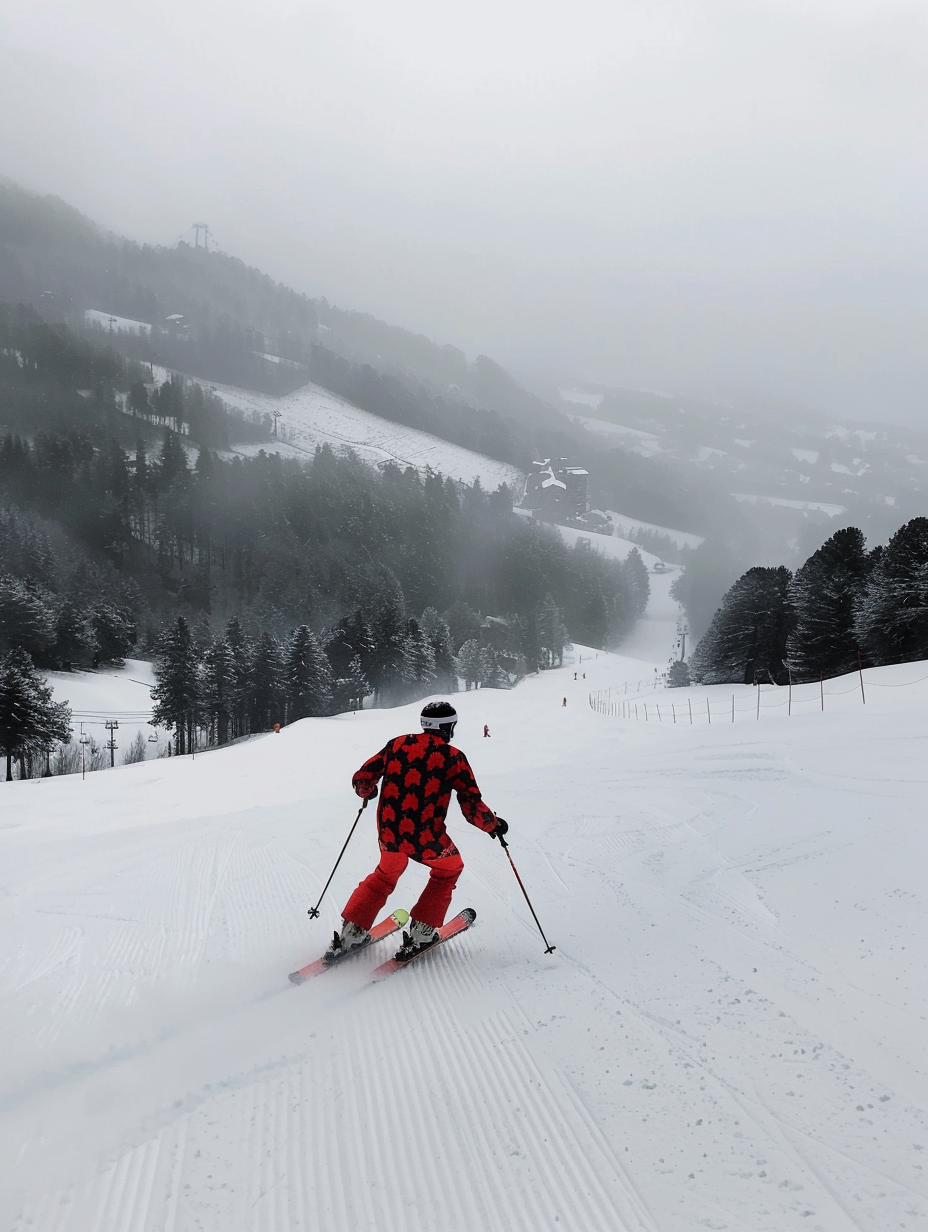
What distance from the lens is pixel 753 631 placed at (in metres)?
51.8

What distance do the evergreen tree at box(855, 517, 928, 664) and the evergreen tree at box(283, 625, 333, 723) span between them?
4373 cm

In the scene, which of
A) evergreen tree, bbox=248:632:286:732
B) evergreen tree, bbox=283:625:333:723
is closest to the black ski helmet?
evergreen tree, bbox=283:625:333:723

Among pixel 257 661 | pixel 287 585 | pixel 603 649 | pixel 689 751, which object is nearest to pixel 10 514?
pixel 287 585

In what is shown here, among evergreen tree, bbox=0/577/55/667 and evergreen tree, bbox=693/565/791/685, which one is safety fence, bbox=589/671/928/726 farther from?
evergreen tree, bbox=0/577/55/667

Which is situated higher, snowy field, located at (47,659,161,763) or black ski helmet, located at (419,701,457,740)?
black ski helmet, located at (419,701,457,740)

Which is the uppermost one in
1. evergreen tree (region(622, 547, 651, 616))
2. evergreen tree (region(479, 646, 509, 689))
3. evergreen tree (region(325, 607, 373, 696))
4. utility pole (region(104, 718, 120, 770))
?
evergreen tree (region(622, 547, 651, 616))

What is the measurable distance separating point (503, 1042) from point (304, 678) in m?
59.8

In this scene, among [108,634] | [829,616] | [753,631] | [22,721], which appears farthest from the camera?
[108,634]

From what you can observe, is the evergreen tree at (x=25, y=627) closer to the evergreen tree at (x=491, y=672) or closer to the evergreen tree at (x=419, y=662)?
the evergreen tree at (x=419, y=662)

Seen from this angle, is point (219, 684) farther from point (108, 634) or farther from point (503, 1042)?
point (503, 1042)

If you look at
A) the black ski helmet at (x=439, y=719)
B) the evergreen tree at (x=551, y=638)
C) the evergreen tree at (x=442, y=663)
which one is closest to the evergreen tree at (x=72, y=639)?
the evergreen tree at (x=442, y=663)

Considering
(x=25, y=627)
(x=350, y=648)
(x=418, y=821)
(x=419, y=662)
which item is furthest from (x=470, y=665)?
(x=418, y=821)

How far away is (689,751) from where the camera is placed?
564 inches

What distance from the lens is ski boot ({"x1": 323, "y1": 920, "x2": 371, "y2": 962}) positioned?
4727mm
